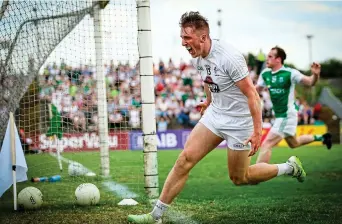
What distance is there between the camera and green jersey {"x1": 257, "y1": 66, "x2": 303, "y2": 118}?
33.0 ft

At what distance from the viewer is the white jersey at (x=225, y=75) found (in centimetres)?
548

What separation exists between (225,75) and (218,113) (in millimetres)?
525

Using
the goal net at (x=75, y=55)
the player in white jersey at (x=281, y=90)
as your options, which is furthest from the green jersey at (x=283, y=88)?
the goal net at (x=75, y=55)

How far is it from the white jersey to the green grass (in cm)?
141

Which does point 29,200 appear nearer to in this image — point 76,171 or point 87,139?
point 76,171

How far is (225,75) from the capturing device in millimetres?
5582

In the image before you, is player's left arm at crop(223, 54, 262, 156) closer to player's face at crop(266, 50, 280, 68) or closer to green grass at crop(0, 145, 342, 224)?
green grass at crop(0, 145, 342, 224)

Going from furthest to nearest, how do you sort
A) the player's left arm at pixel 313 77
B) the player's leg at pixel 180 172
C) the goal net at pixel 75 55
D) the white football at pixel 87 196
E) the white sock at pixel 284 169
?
the player's left arm at pixel 313 77 < the goal net at pixel 75 55 < the white football at pixel 87 196 < the white sock at pixel 284 169 < the player's leg at pixel 180 172

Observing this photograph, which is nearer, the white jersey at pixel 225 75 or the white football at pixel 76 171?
the white jersey at pixel 225 75

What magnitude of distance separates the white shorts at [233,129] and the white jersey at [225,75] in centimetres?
7

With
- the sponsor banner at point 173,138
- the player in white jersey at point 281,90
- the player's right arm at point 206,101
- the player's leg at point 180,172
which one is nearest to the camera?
the player's leg at point 180,172

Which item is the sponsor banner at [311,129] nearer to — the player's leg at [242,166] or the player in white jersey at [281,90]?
the player in white jersey at [281,90]

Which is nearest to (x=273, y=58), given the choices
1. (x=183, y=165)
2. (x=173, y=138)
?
(x=183, y=165)

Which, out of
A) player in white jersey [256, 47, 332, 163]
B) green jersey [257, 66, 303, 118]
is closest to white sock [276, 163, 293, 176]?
player in white jersey [256, 47, 332, 163]
